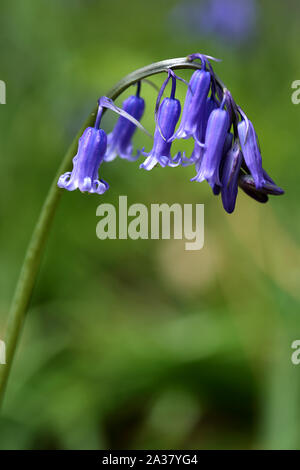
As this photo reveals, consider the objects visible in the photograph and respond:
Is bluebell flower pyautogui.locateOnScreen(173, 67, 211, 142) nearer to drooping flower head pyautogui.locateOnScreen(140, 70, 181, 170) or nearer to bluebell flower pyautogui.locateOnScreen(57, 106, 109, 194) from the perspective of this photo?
drooping flower head pyautogui.locateOnScreen(140, 70, 181, 170)

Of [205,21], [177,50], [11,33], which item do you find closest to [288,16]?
[205,21]

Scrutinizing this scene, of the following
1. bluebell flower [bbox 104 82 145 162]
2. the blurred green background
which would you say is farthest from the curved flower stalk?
the blurred green background

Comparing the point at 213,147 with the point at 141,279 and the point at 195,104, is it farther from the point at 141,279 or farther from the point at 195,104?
the point at 141,279

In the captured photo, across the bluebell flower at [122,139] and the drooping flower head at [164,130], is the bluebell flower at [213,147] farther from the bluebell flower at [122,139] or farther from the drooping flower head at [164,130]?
the bluebell flower at [122,139]

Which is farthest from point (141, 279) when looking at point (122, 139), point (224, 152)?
point (224, 152)

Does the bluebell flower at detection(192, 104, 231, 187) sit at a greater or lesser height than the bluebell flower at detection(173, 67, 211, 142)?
lesser

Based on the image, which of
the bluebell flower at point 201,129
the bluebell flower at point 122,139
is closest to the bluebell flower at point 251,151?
the bluebell flower at point 201,129
